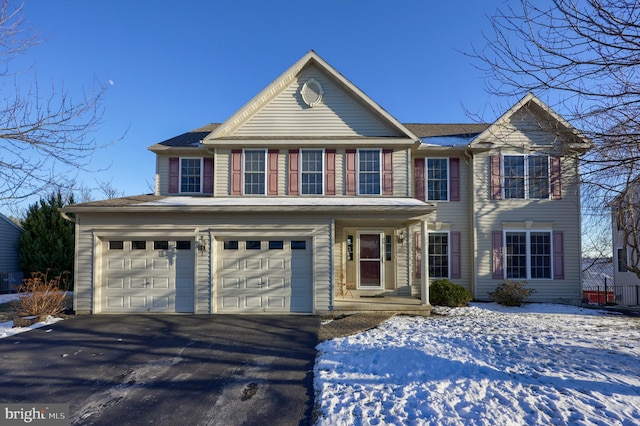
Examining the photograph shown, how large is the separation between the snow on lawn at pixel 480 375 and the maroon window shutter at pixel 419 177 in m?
5.53

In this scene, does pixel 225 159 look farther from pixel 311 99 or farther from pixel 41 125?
pixel 41 125

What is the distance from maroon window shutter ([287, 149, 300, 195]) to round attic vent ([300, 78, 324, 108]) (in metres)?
1.89

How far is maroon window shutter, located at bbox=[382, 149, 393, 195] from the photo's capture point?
38.9ft

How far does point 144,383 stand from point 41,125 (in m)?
5.02

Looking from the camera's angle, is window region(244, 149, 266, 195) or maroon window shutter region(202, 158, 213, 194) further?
maroon window shutter region(202, 158, 213, 194)

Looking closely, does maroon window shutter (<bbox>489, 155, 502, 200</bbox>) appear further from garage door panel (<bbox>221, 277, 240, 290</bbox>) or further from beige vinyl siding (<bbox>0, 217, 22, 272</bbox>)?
beige vinyl siding (<bbox>0, 217, 22, 272</bbox>)

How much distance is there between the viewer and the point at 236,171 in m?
12.1

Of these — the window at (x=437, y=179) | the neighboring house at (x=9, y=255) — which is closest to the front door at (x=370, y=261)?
the window at (x=437, y=179)

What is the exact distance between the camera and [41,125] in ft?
20.2

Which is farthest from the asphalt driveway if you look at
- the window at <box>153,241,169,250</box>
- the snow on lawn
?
the window at <box>153,241,169,250</box>

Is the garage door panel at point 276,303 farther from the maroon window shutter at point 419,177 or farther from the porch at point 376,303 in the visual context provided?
the maroon window shutter at point 419,177

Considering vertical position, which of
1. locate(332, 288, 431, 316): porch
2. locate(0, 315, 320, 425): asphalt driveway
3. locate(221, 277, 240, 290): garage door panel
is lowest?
locate(0, 315, 320, 425): asphalt driveway

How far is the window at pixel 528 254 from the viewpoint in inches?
477

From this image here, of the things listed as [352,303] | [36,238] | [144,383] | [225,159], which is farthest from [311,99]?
[36,238]
